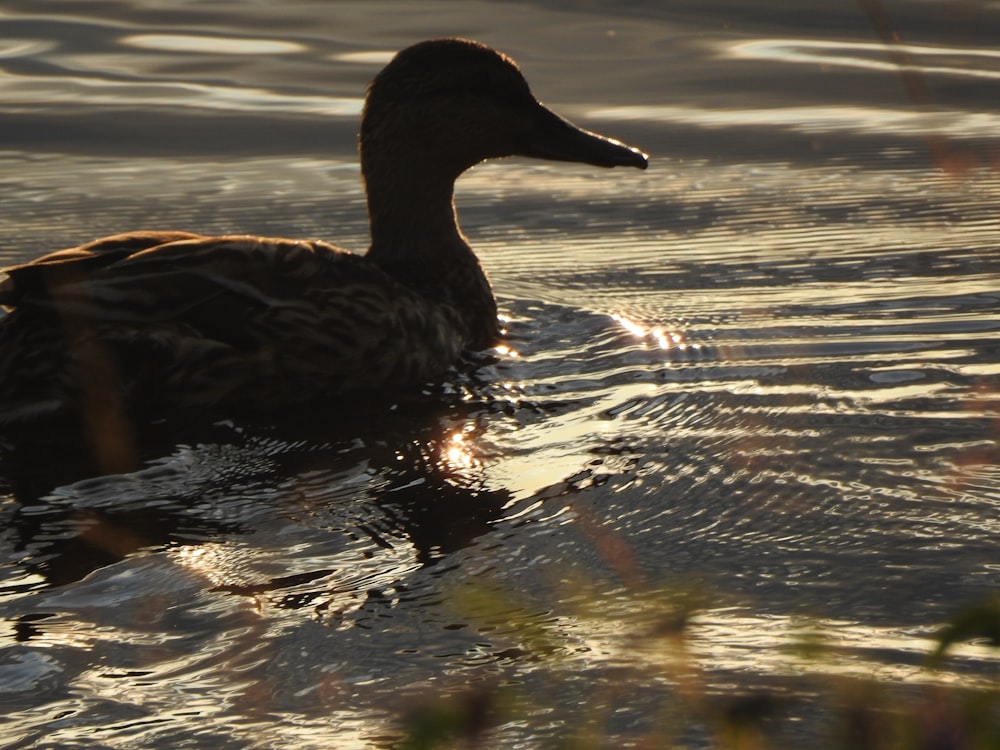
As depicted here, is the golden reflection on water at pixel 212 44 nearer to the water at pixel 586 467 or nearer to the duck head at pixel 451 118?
the water at pixel 586 467

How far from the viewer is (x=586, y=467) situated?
4477 millimetres

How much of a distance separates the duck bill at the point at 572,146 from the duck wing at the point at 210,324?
1257mm

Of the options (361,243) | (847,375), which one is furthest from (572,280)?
(847,375)

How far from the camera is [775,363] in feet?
17.8

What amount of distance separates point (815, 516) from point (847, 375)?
1346 millimetres

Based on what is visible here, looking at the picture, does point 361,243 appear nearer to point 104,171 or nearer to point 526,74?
point 104,171

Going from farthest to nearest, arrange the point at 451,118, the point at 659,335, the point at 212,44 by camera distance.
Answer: the point at 212,44
the point at 451,118
the point at 659,335

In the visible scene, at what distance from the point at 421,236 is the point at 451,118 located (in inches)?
19.5

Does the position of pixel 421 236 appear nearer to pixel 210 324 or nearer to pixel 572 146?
pixel 572 146

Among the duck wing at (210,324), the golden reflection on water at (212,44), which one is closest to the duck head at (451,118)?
the duck wing at (210,324)

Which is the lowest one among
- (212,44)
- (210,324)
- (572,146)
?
(210,324)

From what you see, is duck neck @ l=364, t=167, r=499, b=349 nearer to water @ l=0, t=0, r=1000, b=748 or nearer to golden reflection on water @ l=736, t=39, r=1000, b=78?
water @ l=0, t=0, r=1000, b=748

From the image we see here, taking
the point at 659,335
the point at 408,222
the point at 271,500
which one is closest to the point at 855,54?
the point at 408,222

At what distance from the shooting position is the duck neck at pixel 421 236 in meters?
6.46
